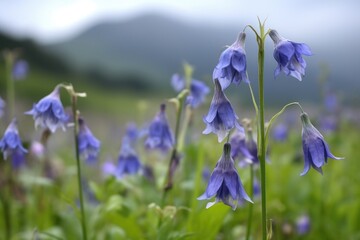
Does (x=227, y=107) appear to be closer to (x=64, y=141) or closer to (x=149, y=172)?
(x=149, y=172)

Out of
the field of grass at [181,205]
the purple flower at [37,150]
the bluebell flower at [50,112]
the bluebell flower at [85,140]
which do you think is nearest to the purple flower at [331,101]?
the field of grass at [181,205]

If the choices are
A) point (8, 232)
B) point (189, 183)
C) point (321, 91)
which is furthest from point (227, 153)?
point (321, 91)

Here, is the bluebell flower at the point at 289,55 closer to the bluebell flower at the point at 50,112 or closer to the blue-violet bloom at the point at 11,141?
the bluebell flower at the point at 50,112

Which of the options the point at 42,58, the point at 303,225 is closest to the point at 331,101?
the point at 303,225

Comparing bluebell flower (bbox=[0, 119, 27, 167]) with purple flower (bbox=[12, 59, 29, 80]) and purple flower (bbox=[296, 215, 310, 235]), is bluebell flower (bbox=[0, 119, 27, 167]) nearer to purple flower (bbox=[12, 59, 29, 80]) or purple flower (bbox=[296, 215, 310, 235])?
purple flower (bbox=[12, 59, 29, 80])

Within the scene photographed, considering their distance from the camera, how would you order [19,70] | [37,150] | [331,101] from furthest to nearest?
1. [331,101]
2. [37,150]
3. [19,70]

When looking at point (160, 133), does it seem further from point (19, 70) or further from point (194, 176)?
point (19, 70)
